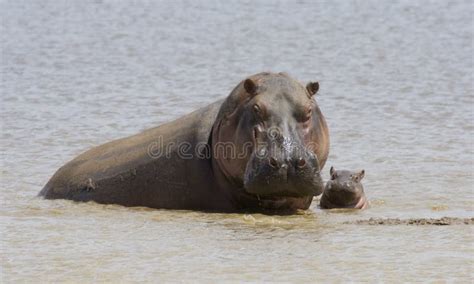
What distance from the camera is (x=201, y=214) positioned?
9516 millimetres

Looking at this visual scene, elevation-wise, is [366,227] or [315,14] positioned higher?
[315,14]

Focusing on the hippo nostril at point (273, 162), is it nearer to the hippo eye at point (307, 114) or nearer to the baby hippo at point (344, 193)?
the hippo eye at point (307, 114)

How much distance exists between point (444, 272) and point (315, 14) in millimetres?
26683

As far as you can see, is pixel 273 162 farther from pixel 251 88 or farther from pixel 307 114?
pixel 251 88

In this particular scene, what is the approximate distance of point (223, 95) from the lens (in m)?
17.5

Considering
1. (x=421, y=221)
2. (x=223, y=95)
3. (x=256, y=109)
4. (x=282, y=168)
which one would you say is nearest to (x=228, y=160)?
(x=256, y=109)

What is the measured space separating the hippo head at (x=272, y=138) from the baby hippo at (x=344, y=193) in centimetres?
59

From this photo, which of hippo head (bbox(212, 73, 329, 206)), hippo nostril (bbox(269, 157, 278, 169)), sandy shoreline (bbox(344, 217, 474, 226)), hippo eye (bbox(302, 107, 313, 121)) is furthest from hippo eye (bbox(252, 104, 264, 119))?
sandy shoreline (bbox(344, 217, 474, 226))

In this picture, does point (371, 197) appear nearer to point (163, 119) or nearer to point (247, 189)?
point (247, 189)

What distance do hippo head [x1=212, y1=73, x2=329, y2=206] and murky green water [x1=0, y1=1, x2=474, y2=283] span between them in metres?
0.32

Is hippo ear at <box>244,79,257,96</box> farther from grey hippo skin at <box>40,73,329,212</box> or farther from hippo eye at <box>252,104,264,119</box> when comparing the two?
hippo eye at <box>252,104,264,119</box>

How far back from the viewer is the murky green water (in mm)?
7609

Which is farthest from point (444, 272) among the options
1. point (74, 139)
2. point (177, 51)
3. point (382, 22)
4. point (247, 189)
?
point (382, 22)

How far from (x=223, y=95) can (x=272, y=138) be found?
8.58m
